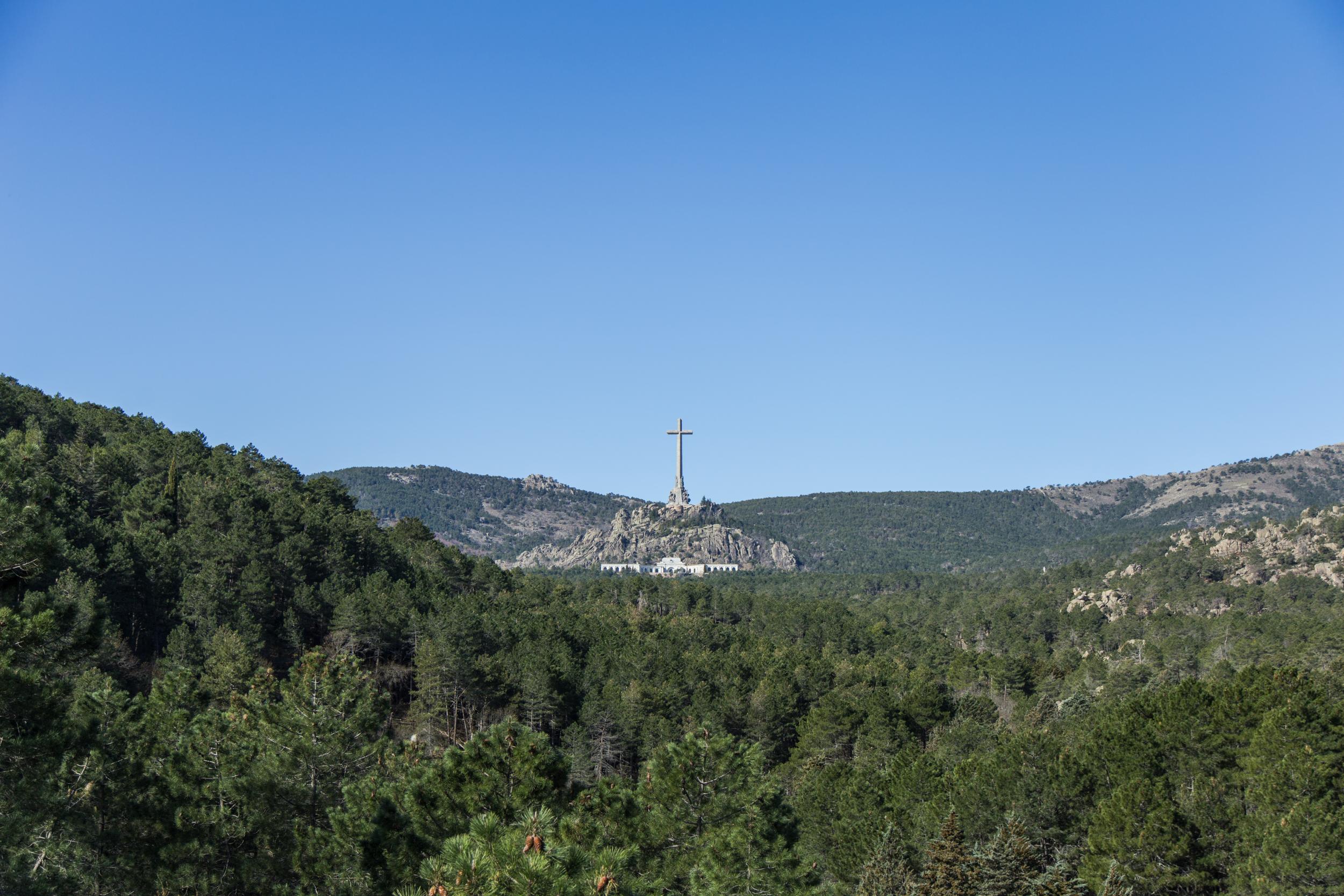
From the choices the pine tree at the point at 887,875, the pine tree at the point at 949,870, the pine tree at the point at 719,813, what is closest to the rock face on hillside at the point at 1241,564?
the pine tree at the point at 887,875

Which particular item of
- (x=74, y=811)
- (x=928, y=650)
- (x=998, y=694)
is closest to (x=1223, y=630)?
(x=998, y=694)

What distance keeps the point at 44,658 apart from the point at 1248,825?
30238 mm

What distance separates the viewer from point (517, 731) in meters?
19.8

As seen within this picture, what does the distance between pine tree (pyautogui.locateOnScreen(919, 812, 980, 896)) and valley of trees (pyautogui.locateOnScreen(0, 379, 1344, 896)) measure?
3.8 inches

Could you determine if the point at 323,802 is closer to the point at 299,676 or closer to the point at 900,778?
the point at 299,676

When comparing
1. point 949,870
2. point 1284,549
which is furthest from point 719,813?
point 1284,549

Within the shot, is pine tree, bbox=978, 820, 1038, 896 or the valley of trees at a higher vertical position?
the valley of trees

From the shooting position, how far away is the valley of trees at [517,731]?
19.2m

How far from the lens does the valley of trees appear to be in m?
19.2

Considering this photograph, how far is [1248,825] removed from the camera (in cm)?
3241

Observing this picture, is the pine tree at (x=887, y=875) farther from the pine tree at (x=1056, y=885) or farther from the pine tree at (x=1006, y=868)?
the pine tree at (x=1056, y=885)

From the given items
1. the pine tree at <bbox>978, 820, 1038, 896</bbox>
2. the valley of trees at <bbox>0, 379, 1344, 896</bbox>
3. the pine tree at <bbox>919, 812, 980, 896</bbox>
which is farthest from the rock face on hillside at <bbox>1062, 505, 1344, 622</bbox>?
the pine tree at <bbox>919, 812, 980, 896</bbox>

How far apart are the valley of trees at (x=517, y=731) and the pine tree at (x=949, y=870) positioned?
97mm

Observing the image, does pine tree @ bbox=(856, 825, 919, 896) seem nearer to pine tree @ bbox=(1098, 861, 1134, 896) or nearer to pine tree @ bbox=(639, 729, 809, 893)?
pine tree @ bbox=(1098, 861, 1134, 896)
